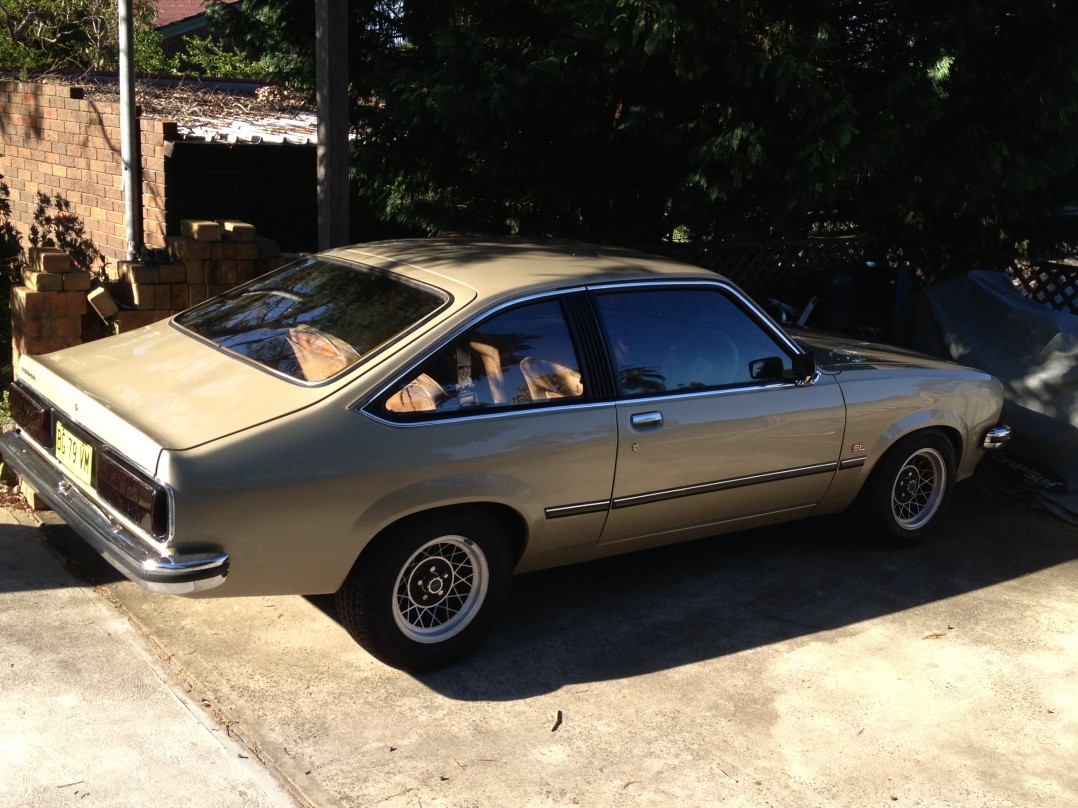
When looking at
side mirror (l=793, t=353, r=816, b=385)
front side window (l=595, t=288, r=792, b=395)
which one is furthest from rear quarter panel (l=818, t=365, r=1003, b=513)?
front side window (l=595, t=288, r=792, b=395)

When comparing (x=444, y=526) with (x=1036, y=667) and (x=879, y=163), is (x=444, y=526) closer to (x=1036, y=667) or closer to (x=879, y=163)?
(x=1036, y=667)

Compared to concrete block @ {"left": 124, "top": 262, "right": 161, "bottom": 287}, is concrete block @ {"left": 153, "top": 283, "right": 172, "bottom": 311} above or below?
below

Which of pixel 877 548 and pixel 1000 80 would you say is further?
pixel 1000 80

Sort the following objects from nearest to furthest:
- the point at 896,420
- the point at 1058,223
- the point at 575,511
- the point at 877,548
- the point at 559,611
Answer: the point at 575,511, the point at 559,611, the point at 896,420, the point at 877,548, the point at 1058,223

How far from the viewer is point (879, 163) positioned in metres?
7.11

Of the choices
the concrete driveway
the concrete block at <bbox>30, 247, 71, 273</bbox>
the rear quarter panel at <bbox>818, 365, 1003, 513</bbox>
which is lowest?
the concrete driveway

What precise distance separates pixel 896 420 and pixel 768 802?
2.51m

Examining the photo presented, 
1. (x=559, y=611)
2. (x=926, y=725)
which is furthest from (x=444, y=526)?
(x=926, y=725)

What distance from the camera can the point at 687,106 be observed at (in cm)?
718

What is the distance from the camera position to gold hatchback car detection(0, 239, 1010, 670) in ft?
13.4

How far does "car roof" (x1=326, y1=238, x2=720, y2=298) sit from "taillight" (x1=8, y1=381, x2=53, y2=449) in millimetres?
1443

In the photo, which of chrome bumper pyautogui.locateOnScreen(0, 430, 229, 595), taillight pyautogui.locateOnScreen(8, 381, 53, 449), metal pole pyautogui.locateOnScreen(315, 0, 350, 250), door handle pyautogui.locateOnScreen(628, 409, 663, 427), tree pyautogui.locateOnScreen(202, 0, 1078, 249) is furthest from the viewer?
tree pyautogui.locateOnScreen(202, 0, 1078, 249)

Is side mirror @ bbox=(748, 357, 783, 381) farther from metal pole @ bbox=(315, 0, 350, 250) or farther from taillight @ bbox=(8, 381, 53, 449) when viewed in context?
taillight @ bbox=(8, 381, 53, 449)

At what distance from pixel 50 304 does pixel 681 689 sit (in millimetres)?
3555
